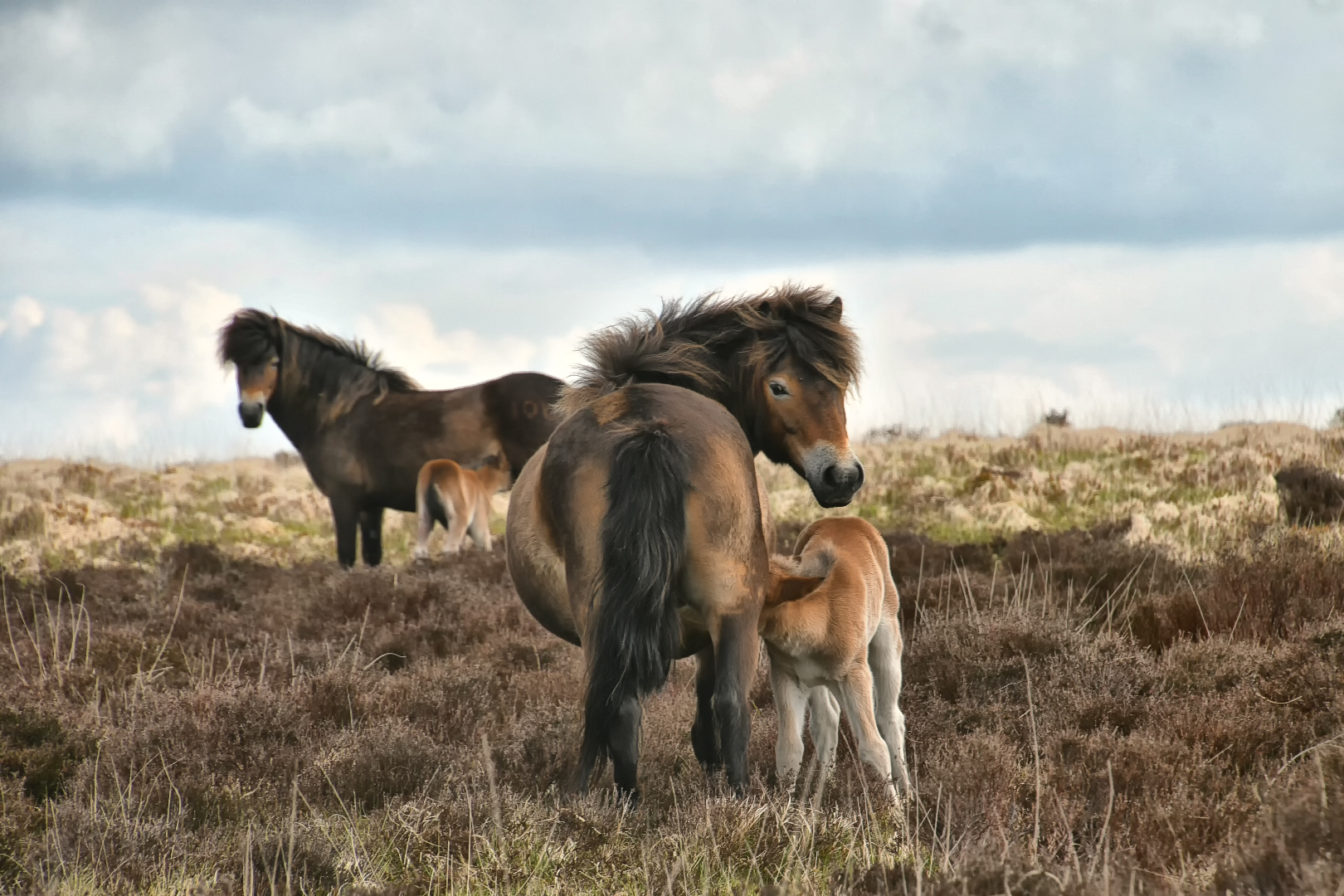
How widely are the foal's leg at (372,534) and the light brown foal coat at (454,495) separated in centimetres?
49

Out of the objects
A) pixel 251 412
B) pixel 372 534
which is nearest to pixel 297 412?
pixel 251 412

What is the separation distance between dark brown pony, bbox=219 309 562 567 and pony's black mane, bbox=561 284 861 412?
7315 millimetres

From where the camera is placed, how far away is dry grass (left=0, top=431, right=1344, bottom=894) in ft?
12.0

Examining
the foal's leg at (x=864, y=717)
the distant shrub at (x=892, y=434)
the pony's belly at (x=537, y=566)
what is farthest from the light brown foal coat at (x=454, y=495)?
the distant shrub at (x=892, y=434)

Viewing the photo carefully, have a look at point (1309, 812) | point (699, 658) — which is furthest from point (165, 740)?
point (1309, 812)

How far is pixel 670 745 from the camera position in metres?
5.36

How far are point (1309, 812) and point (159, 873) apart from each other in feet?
12.0

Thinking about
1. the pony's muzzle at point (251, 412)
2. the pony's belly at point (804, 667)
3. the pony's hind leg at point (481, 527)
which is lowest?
the pony's belly at point (804, 667)

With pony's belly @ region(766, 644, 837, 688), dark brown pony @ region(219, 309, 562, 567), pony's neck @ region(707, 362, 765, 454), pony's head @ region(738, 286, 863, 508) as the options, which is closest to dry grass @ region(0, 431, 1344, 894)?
pony's belly @ region(766, 644, 837, 688)

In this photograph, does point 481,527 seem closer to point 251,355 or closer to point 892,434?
point 251,355

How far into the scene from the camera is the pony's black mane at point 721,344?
193 inches

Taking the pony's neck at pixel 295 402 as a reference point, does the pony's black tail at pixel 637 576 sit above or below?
below

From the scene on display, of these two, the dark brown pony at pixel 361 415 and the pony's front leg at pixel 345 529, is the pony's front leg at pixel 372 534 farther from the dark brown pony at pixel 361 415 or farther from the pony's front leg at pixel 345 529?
the pony's front leg at pixel 345 529

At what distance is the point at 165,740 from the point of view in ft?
17.4
